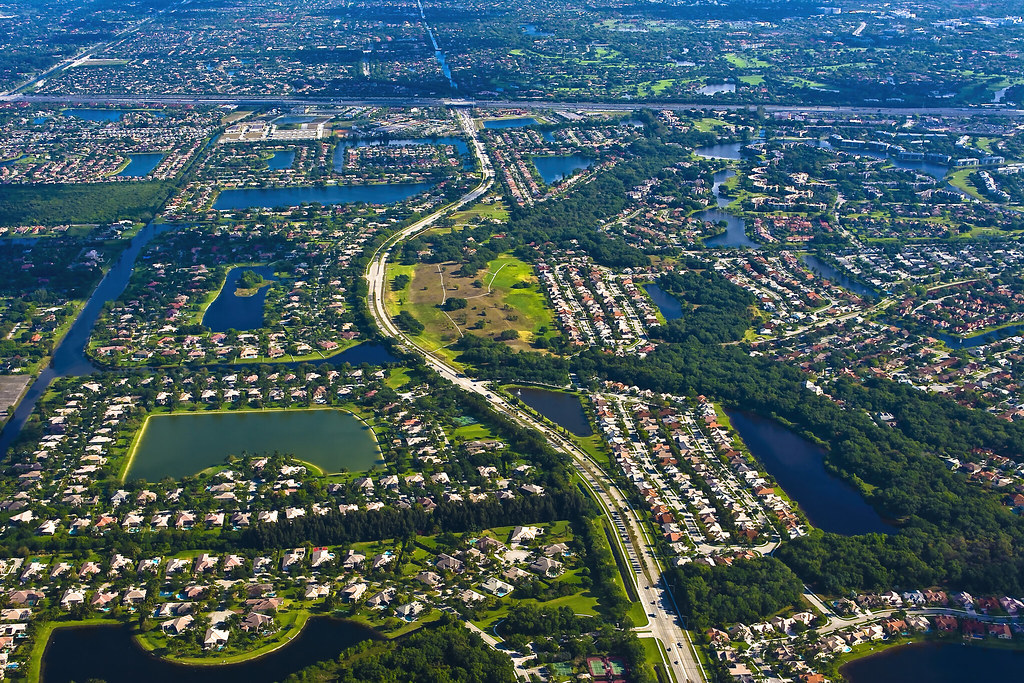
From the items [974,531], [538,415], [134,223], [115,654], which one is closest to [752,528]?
[974,531]

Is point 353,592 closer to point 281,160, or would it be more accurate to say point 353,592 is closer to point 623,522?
point 623,522

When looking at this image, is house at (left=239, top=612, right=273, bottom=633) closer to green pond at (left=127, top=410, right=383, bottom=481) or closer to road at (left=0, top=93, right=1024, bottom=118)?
green pond at (left=127, top=410, right=383, bottom=481)

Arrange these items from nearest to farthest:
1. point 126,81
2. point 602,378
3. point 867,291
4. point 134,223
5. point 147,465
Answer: point 147,465 → point 602,378 → point 867,291 → point 134,223 → point 126,81

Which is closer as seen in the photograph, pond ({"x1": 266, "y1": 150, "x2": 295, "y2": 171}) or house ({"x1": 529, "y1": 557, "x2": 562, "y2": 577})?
house ({"x1": 529, "y1": 557, "x2": 562, "y2": 577})

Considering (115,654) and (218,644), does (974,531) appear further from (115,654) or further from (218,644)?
(115,654)

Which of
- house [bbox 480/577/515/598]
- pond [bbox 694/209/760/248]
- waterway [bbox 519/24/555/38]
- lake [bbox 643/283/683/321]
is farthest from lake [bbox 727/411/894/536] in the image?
waterway [bbox 519/24/555/38]

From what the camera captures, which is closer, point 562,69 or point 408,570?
point 408,570

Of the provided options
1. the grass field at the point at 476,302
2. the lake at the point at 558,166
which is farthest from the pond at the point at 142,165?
the lake at the point at 558,166
